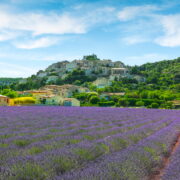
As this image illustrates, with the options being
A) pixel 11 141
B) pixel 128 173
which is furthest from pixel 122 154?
pixel 11 141

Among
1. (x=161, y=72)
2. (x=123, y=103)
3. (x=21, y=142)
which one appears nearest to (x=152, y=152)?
(x=21, y=142)

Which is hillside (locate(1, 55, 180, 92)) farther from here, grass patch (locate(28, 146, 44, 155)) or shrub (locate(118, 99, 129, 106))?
grass patch (locate(28, 146, 44, 155))

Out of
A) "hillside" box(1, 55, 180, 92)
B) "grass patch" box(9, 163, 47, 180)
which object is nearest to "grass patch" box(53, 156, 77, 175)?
"grass patch" box(9, 163, 47, 180)

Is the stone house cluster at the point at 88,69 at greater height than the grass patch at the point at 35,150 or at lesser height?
greater

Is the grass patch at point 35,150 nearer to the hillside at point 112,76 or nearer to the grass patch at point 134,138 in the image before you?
the grass patch at point 134,138

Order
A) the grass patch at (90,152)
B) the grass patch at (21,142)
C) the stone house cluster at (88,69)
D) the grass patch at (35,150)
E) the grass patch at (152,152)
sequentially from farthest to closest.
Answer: the stone house cluster at (88,69) → the grass patch at (21,142) → the grass patch at (152,152) → the grass patch at (35,150) → the grass patch at (90,152)

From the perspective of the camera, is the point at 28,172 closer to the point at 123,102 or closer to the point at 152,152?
the point at 152,152

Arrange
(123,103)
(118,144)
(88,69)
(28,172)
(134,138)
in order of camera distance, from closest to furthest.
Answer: (28,172) < (118,144) < (134,138) < (123,103) < (88,69)

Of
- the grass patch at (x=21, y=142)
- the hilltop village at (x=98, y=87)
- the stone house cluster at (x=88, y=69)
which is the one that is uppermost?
the stone house cluster at (x=88, y=69)

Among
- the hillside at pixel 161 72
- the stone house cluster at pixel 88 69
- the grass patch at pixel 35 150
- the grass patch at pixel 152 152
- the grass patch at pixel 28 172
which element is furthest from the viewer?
the stone house cluster at pixel 88 69

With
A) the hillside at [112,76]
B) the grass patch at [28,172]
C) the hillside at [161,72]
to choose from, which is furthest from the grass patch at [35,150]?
the hillside at [161,72]

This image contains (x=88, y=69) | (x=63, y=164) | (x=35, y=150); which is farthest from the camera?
(x=88, y=69)

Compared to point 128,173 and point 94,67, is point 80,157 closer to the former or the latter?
point 128,173

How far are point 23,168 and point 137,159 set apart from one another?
196 cm
